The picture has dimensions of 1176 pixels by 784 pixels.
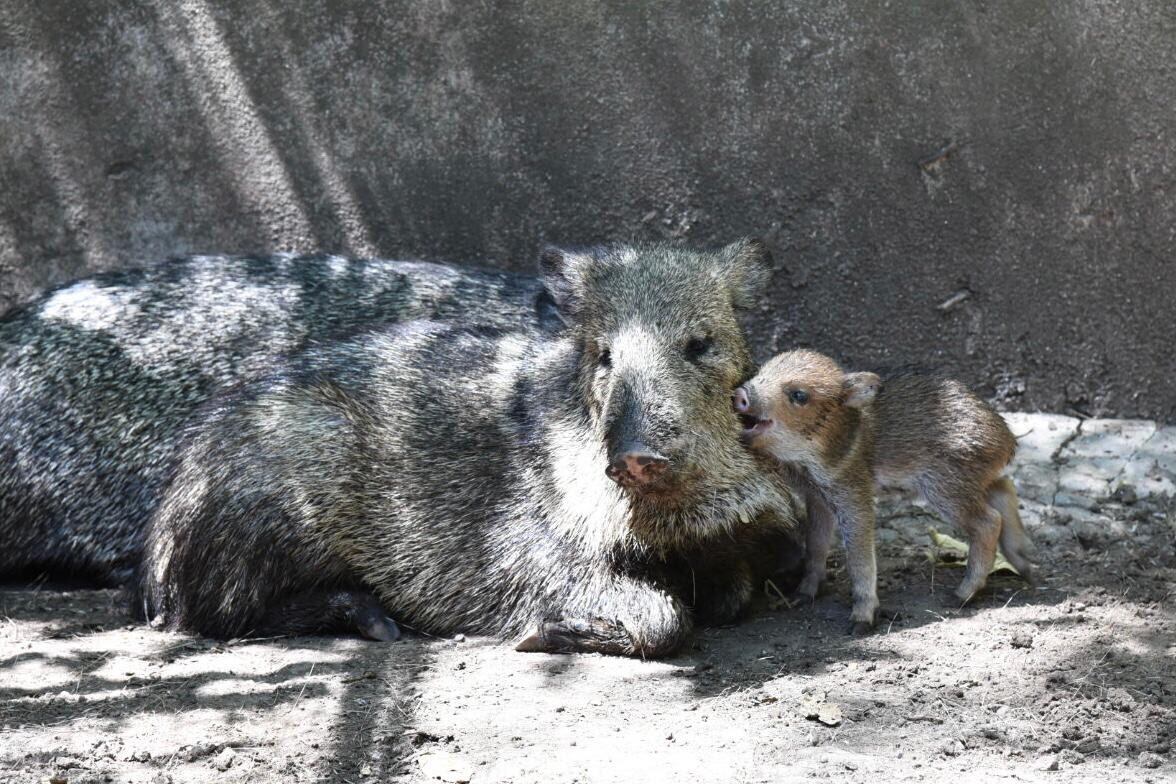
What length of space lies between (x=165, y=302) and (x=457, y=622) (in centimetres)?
215

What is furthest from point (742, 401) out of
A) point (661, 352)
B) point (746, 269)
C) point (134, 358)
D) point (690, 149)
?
point (134, 358)

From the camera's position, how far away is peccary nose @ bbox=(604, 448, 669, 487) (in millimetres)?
4543

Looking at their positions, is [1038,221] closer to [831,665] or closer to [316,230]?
[831,665]

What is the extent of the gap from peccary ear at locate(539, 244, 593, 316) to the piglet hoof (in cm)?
137

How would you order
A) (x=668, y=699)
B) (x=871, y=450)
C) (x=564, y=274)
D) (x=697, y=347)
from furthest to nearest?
1. (x=564, y=274)
2. (x=871, y=450)
3. (x=697, y=347)
4. (x=668, y=699)

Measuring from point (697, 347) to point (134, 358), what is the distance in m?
2.68

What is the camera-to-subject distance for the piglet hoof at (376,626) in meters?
5.34

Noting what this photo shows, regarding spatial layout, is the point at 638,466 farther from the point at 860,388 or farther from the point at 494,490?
the point at 494,490

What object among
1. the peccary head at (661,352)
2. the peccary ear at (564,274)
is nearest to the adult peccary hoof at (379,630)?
the peccary head at (661,352)

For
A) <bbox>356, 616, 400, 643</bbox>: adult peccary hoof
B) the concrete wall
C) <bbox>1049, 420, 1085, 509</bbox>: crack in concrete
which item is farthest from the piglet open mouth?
<bbox>1049, 420, 1085, 509</bbox>: crack in concrete

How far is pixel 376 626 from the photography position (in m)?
5.37

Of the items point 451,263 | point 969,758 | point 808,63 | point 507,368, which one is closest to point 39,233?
point 451,263

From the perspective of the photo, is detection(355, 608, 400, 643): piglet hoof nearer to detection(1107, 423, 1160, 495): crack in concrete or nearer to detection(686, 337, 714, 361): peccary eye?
detection(686, 337, 714, 361): peccary eye

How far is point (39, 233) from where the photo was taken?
711 cm
